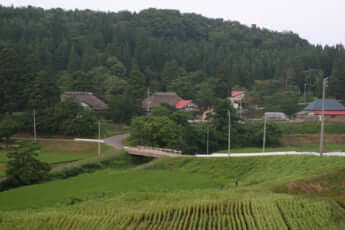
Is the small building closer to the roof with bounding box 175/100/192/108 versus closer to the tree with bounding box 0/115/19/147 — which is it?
the roof with bounding box 175/100/192/108

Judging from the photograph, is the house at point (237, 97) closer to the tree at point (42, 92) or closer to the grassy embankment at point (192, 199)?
the tree at point (42, 92)

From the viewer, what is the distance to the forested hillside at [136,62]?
42188 millimetres

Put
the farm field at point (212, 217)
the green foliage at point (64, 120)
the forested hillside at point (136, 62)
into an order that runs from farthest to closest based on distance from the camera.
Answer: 1. the forested hillside at point (136, 62)
2. the green foliage at point (64, 120)
3. the farm field at point (212, 217)

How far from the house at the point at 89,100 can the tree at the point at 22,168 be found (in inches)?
928

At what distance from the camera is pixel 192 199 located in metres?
14.2

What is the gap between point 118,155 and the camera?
101 ft

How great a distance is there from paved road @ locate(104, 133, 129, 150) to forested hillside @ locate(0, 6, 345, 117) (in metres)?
5.34

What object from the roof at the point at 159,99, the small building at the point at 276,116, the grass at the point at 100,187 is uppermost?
the roof at the point at 159,99

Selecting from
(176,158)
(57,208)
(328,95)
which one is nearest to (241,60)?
(328,95)

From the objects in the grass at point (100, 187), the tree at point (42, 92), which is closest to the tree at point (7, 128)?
the tree at point (42, 92)

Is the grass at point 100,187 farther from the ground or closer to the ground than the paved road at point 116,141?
farther from the ground

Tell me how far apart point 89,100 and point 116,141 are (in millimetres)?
12487

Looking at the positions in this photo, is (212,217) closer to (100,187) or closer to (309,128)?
(100,187)

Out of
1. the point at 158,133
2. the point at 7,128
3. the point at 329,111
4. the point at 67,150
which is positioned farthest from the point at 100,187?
the point at 329,111
